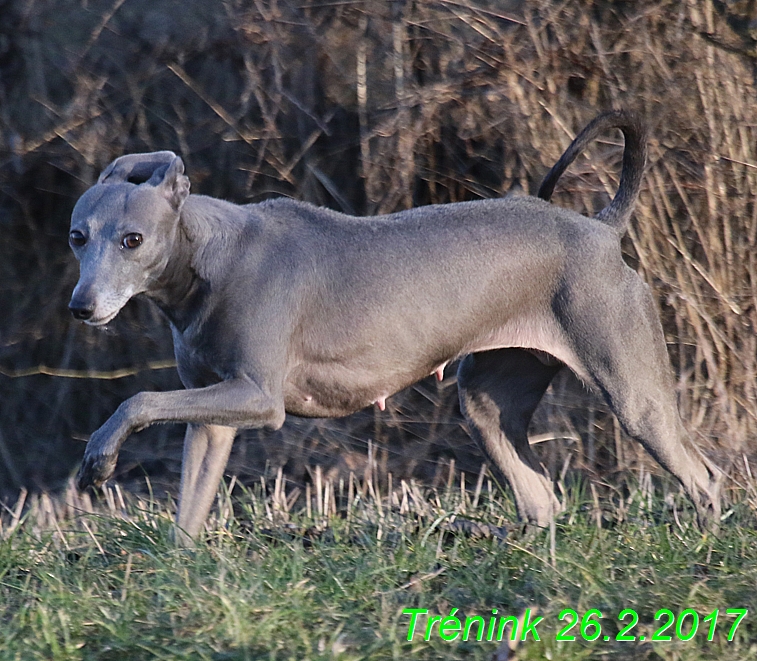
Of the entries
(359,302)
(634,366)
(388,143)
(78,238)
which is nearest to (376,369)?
(359,302)

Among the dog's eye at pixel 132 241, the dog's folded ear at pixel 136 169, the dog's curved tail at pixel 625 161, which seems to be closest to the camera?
the dog's eye at pixel 132 241

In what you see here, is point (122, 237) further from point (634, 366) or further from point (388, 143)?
point (388, 143)

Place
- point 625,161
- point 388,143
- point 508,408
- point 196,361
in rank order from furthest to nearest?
1. point 388,143
2. point 508,408
3. point 625,161
4. point 196,361

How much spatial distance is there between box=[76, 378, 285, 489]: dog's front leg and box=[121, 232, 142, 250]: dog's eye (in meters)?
0.54

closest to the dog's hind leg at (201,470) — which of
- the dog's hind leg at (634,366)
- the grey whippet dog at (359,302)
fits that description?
the grey whippet dog at (359,302)

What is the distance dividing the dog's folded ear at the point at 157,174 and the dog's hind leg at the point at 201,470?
0.97 metres

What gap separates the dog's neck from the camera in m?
4.39

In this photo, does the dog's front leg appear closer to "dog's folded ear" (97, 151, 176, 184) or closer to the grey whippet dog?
the grey whippet dog

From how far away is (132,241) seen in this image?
4.18 m

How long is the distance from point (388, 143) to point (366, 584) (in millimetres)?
3876

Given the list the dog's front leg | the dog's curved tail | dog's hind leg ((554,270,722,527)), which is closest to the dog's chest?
the dog's front leg

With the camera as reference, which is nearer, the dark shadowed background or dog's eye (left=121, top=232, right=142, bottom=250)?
dog's eye (left=121, top=232, right=142, bottom=250)

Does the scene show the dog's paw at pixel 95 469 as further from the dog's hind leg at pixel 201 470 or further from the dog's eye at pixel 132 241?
the dog's eye at pixel 132 241

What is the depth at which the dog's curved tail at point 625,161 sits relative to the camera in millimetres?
4898
